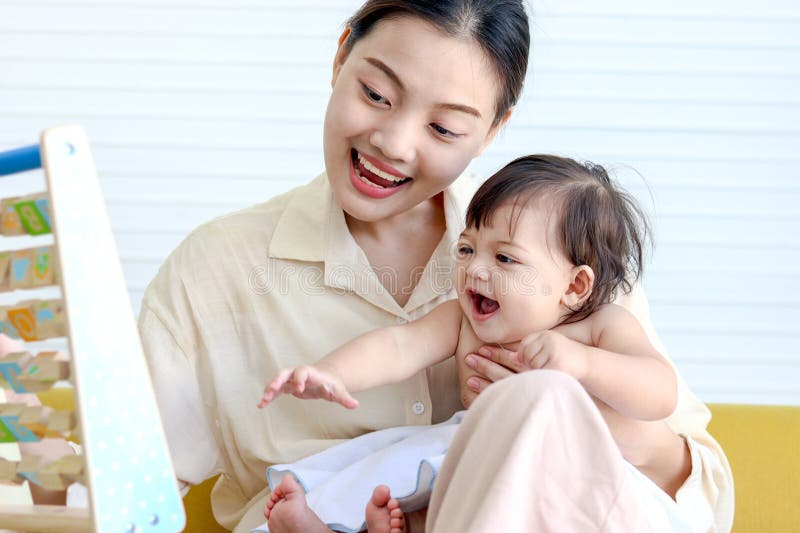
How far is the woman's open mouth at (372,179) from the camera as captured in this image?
5.21 ft

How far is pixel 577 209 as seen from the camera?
1.61 m

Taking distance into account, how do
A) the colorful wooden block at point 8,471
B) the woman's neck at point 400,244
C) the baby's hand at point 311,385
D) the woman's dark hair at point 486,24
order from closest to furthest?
1. the colorful wooden block at point 8,471
2. the baby's hand at point 311,385
3. the woman's dark hair at point 486,24
4. the woman's neck at point 400,244

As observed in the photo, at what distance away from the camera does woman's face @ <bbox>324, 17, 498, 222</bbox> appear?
1522mm

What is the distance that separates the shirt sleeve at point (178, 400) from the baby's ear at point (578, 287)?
588 mm

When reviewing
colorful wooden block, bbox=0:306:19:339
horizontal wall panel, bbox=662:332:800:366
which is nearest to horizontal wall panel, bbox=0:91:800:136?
horizontal wall panel, bbox=662:332:800:366

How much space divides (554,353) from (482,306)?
21cm

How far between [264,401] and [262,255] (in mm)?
479

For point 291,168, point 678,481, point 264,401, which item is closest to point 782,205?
point 291,168

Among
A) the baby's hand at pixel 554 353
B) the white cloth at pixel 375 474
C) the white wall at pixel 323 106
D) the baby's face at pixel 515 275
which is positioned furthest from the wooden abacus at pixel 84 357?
the white wall at pixel 323 106

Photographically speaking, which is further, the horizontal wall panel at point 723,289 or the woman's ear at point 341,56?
the horizontal wall panel at point 723,289

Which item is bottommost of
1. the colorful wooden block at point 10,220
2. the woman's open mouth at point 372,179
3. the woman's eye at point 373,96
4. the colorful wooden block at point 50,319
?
the woman's open mouth at point 372,179

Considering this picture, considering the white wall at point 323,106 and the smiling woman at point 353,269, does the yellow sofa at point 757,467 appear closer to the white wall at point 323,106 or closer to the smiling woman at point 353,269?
the smiling woman at point 353,269

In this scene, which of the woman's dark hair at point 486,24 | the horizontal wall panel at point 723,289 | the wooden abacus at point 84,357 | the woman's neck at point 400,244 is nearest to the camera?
the wooden abacus at point 84,357

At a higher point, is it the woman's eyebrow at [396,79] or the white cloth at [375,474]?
the woman's eyebrow at [396,79]
